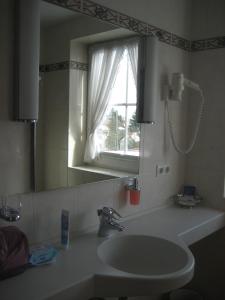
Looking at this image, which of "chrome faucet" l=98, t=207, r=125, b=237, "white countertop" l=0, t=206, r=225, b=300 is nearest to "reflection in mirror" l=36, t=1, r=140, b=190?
"chrome faucet" l=98, t=207, r=125, b=237

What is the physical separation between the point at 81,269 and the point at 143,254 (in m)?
0.52

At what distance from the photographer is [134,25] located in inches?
78.0

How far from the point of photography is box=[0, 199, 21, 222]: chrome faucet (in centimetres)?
133

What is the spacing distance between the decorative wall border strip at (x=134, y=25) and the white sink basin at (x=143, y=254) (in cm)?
121

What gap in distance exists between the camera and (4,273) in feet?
4.06

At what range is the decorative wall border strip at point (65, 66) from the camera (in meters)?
1.52

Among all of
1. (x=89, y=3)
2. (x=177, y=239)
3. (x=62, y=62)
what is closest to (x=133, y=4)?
(x=89, y=3)

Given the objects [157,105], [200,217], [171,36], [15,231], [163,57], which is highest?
[171,36]

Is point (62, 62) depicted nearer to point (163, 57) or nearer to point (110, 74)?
point (110, 74)

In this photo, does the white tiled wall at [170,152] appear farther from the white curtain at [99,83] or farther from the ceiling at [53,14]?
the ceiling at [53,14]

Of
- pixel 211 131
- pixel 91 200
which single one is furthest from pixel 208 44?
pixel 91 200

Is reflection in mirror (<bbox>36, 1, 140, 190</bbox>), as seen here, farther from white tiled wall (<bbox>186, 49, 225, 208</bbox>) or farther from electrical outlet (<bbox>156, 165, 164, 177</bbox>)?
white tiled wall (<bbox>186, 49, 225, 208</bbox>)

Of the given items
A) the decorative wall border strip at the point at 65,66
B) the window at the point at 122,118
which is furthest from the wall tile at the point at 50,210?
the decorative wall border strip at the point at 65,66

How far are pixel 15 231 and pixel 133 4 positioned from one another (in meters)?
1.48
